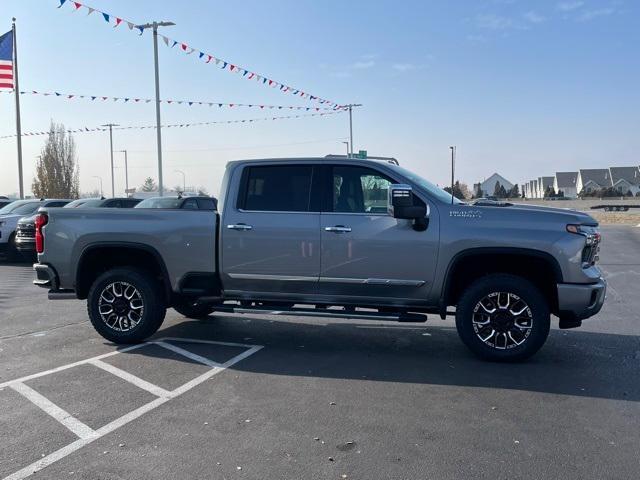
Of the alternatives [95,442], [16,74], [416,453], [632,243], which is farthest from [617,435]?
[16,74]

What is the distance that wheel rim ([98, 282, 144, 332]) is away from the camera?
272 inches

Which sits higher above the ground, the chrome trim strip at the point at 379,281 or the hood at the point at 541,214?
the hood at the point at 541,214

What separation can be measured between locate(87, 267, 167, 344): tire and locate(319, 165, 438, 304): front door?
2.01 meters

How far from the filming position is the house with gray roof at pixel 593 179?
323 ft

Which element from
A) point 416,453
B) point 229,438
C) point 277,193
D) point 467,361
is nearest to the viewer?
point 416,453

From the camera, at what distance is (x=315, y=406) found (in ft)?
15.8

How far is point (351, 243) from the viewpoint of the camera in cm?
623

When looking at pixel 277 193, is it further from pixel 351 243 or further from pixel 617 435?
pixel 617 435

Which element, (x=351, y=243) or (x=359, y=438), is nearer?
(x=359, y=438)

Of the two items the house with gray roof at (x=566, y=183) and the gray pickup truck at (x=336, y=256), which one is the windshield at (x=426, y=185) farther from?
the house with gray roof at (x=566, y=183)

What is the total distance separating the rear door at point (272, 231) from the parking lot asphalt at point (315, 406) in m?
0.81

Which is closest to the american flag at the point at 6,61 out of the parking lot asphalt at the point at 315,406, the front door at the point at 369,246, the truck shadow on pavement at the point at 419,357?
the parking lot asphalt at the point at 315,406

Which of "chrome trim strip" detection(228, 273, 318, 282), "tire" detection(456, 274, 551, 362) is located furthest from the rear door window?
"tire" detection(456, 274, 551, 362)

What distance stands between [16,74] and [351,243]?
23008 mm
